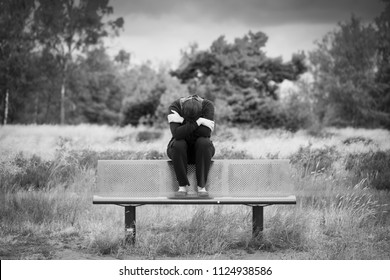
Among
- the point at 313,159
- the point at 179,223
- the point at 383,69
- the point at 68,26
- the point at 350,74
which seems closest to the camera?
the point at 179,223

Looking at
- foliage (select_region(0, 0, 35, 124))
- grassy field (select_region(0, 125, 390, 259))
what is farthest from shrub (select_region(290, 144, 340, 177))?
foliage (select_region(0, 0, 35, 124))

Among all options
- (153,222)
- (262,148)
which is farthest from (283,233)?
(262,148)

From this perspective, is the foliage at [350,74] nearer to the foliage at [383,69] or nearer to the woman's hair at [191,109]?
the foliage at [383,69]

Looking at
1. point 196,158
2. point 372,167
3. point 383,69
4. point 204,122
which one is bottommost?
point 372,167

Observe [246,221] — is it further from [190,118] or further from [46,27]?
[46,27]

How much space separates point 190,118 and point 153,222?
1.39 metres

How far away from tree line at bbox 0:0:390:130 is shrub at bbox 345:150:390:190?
10106mm

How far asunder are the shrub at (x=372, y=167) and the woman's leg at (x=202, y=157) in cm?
343

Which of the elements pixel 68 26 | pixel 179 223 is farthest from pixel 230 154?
pixel 68 26

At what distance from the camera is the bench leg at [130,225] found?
4465 mm

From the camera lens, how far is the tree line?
71.5 feet

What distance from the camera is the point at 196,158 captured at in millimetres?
4484

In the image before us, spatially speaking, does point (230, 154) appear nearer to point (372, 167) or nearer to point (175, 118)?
point (372, 167)

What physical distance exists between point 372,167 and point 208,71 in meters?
15.8
